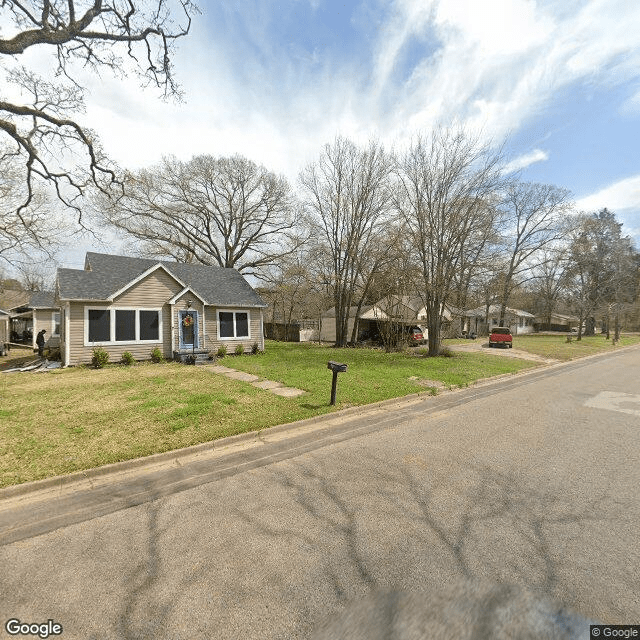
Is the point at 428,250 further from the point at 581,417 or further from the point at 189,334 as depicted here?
the point at 189,334

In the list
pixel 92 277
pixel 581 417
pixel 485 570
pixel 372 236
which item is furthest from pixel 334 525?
pixel 372 236

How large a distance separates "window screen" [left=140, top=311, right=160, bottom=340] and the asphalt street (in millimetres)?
12027

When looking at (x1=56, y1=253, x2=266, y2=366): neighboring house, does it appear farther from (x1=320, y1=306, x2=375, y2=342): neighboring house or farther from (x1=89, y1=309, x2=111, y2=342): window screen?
(x1=320, y1=306, x2=375, y2=342): neighboring house

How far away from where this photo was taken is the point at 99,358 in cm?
1338

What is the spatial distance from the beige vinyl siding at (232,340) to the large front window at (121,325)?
2.50m

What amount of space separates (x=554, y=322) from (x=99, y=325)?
228ft

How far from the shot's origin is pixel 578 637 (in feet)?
7.18

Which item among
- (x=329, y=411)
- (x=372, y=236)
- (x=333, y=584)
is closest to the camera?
(x=333, y=584)

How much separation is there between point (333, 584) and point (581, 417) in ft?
25.8

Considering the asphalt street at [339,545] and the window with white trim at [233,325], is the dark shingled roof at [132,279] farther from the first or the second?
the asphalt street at [339,545]

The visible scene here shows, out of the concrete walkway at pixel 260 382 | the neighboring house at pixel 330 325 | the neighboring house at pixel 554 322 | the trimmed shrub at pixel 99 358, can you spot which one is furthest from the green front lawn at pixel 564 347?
the trimmed shrub at pixel 99 358

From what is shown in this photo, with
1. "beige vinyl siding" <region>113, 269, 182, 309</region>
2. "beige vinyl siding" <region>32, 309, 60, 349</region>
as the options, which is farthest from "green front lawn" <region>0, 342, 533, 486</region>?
"beige vinyl siding" <region>32, 309, 60, 349</region>

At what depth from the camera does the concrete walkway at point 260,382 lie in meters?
9.11

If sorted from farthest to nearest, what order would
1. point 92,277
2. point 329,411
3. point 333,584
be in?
point 92,277
point 329,411
point 333,584
